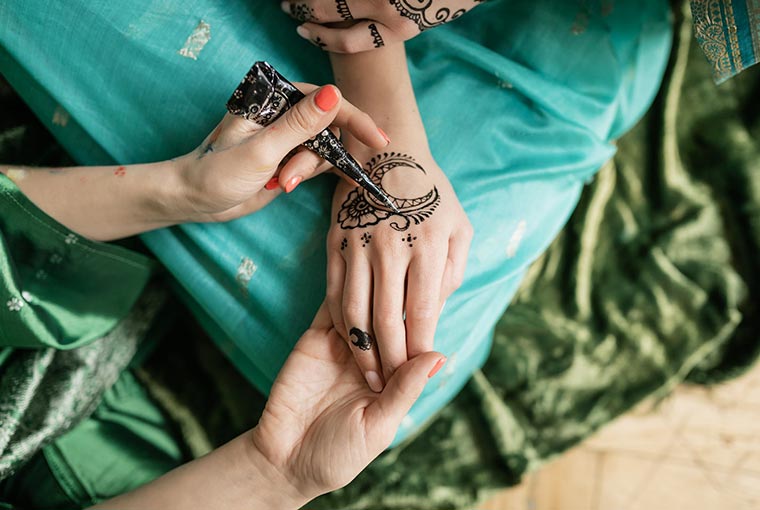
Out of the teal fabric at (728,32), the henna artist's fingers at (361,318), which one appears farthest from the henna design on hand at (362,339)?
the teal fabric at (728,32)

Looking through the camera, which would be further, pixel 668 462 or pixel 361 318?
pixel 668 462

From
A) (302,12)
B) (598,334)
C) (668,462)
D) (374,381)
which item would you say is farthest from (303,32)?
(668,462)

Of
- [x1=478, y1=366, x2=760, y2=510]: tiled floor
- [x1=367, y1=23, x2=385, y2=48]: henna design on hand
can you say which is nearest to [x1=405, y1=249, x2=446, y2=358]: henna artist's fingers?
[x1=367, y1=23, x2=385, y2=48]: henna design on hand

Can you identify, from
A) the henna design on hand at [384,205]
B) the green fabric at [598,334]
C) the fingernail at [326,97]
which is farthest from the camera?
the green fabric at [598,334]

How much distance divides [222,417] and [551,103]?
2.34ft

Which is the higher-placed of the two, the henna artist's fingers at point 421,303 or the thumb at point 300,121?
the thumb at point 300,121

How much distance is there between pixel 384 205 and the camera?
688mm

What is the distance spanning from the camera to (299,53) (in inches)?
30.2

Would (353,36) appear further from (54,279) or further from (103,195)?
(54,279)

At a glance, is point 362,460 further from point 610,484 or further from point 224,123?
point 610,484

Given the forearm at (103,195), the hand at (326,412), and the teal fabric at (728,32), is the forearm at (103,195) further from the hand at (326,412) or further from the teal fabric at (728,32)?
the teal fabric at (728,32)

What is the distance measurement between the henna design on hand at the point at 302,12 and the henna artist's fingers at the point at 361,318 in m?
0.28

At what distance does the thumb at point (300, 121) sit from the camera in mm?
579

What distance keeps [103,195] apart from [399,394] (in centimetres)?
42
